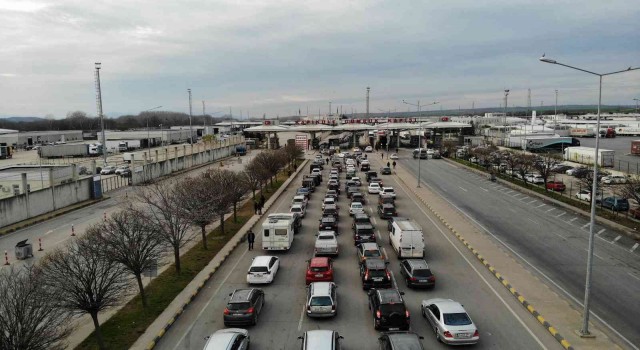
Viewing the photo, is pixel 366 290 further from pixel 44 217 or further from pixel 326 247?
pixel 44 217

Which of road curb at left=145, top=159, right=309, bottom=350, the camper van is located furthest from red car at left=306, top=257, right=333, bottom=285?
the camper van

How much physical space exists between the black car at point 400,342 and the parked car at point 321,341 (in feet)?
4.72

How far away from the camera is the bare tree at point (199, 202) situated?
26.1m

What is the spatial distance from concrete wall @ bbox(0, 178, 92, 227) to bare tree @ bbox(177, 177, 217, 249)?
15.1 m

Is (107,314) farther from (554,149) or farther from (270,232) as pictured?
(554,149)

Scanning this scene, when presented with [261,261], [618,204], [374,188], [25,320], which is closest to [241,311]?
[261,261]

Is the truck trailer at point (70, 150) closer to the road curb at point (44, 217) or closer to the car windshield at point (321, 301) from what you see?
the road curb at point (44, 217)

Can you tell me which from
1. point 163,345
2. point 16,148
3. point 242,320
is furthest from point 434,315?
point 16,148

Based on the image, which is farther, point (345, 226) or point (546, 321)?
point (345, 226)

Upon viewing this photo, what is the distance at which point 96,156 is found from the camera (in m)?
95.1

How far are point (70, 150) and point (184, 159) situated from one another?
36309mm

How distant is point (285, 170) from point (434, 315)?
57.7m

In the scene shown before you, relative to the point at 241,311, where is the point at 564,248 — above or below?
below

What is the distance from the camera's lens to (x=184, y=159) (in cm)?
7062
